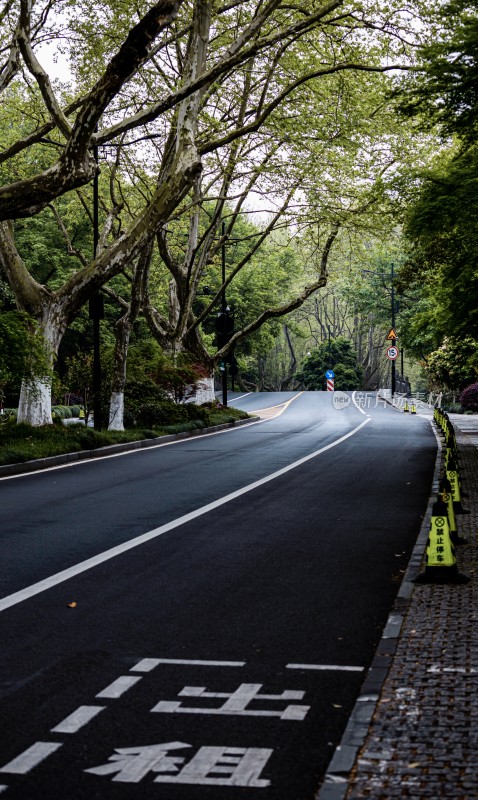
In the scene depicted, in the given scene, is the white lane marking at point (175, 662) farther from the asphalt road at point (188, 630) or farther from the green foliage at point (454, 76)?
the green foliage at point (454, 76)

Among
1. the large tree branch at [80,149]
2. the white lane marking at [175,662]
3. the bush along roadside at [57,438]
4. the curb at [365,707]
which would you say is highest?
the large tree branch at [80,149]

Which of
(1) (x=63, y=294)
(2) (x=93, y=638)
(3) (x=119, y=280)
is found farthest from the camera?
(3) (x=119, y=280)

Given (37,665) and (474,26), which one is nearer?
(37,665)

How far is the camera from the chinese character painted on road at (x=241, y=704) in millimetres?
5453

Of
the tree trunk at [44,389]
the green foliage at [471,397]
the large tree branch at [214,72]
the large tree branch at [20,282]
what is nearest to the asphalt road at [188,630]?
the large tree branch at [214,72]

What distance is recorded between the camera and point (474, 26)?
1504 centimetres

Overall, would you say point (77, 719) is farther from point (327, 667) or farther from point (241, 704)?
point (327, 667)

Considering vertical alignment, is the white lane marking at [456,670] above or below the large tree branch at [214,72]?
below

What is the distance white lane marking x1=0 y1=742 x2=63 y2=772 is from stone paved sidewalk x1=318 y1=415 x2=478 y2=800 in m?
1.36

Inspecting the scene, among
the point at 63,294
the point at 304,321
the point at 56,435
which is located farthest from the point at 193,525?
the point at 304,321

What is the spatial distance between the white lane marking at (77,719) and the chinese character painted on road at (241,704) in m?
0.32

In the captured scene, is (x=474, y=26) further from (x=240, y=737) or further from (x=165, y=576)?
(x=240, y=737)

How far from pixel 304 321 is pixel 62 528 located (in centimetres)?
12918

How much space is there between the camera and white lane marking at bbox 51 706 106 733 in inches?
205
